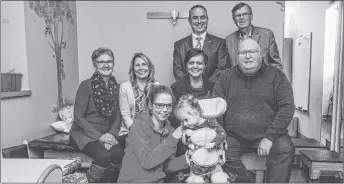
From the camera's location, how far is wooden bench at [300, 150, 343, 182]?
2003mm

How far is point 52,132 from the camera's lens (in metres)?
2.08

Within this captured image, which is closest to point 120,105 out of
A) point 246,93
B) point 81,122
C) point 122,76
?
point 122,76

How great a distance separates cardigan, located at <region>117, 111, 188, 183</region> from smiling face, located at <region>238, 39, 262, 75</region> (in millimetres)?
455

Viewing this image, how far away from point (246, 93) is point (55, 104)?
1.44 meters

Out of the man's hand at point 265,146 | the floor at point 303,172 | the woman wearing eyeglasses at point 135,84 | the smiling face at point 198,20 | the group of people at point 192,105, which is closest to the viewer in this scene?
the group of people at point 192,105

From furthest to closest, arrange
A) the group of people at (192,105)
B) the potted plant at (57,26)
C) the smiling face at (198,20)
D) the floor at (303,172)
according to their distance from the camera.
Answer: the potted plant at (57,26), the floor at (303,172), the smiling face at (198,20), the group of people at (192,105)

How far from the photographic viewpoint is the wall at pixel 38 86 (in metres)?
1.75

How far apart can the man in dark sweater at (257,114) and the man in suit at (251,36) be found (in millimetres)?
250

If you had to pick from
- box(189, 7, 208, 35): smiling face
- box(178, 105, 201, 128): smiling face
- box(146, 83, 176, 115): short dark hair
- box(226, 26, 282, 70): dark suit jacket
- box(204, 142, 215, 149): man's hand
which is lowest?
box(204, 142, 215, 149): man's hand

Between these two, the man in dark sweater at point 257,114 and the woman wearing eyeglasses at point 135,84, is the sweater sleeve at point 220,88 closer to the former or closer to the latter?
the man in dark sweater at point 257,114

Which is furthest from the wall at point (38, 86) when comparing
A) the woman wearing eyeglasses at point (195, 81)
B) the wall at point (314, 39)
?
the wall at point (314, 39)

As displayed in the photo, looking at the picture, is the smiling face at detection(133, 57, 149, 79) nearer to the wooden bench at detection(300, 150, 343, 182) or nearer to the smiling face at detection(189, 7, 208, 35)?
the smiling face at detection(189, 7, 208, 35)

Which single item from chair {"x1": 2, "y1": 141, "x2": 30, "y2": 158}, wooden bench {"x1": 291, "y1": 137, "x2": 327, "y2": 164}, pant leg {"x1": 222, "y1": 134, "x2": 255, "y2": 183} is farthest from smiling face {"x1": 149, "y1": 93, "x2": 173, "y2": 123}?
wooden bench {"x1": 291, "y1": 137, "x2": 327, "y2": 164}

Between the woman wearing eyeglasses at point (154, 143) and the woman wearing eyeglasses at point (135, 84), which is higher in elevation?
the woman wearing eyeglasses at point (135, 84)
